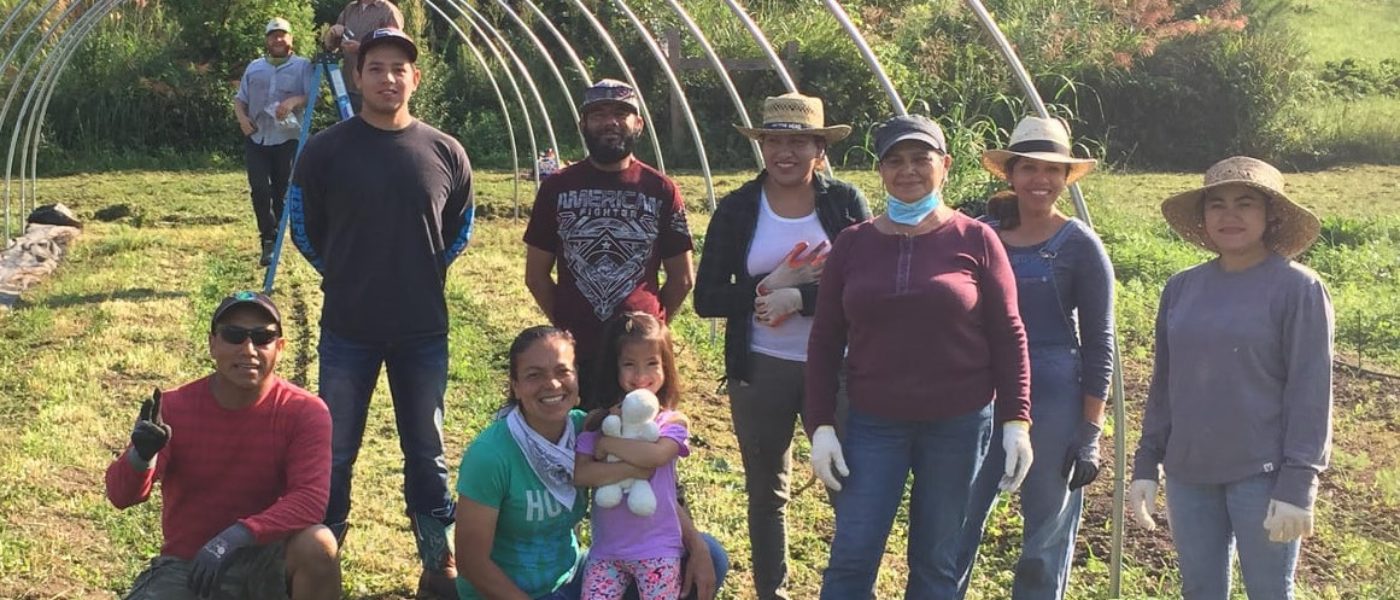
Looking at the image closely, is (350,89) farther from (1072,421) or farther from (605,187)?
(1072,421)

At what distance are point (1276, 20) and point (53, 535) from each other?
69.9ft

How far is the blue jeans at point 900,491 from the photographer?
10.4ft

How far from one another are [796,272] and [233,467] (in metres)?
1.48

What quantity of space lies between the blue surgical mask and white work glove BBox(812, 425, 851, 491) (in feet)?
1.72

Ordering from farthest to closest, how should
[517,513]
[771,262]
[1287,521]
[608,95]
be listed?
1. [608,95]
2. [771,262]
3. [517,513]
4. [1287,521]

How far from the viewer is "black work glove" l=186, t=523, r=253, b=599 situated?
3.07 metres

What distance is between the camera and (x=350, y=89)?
7973 mm

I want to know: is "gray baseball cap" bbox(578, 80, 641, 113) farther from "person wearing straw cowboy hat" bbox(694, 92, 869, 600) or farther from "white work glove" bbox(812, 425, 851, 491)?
"white work glove" bbox(812, 425, 851, 491)

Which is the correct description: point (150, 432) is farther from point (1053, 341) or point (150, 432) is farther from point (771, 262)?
point (1053, 341)

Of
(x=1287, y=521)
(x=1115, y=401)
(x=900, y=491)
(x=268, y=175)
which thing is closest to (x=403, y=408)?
(x=900, y=491)

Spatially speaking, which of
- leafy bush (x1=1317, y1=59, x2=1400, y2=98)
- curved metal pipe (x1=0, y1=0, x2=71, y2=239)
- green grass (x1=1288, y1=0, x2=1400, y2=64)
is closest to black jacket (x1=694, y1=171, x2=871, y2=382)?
curved metal pipe (x1=0, y1=0, x2=71, y2=239)

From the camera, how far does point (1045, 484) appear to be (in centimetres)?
337

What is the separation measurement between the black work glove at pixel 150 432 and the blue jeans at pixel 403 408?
0.85 m

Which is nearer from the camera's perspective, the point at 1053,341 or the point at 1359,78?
the point at 1053,341
